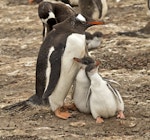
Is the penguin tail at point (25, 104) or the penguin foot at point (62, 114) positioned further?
the penguin tail at point (25, 104)

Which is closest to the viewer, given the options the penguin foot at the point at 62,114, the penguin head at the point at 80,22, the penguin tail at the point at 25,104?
the penguin foot at the point at 62,114

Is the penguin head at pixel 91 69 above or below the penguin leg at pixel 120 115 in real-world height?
above

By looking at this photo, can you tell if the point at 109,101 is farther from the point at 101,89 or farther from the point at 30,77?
the point at 30,77

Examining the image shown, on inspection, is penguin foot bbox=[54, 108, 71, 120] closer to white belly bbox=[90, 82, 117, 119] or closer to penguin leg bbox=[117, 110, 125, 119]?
white belly bbox=[90, 82, 117, 119]

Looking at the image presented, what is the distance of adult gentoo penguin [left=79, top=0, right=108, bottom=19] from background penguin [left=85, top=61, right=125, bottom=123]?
14.6ft

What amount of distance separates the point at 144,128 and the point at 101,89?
552 millimetres

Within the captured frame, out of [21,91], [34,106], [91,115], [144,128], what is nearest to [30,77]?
[21,91]

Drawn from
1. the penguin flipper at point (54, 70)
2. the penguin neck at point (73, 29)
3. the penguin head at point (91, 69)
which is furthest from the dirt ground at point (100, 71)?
the penguin neck at point (73, 29)

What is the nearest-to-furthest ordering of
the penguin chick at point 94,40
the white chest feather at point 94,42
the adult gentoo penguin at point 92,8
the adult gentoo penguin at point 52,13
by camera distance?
the adult gentoo penguin at point 52,13 → the penguin chick at point 94,40 → the white chest feather at point 94,42 → the adult gentoo penguin at point 92,8

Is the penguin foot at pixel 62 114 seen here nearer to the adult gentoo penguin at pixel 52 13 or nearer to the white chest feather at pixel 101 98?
the white chest feather at pixel 101 98

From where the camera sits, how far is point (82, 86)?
5441mm

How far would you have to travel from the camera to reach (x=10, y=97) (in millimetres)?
6316

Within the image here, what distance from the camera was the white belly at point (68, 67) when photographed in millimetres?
5340

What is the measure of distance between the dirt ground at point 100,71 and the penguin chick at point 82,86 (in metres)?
0.11
